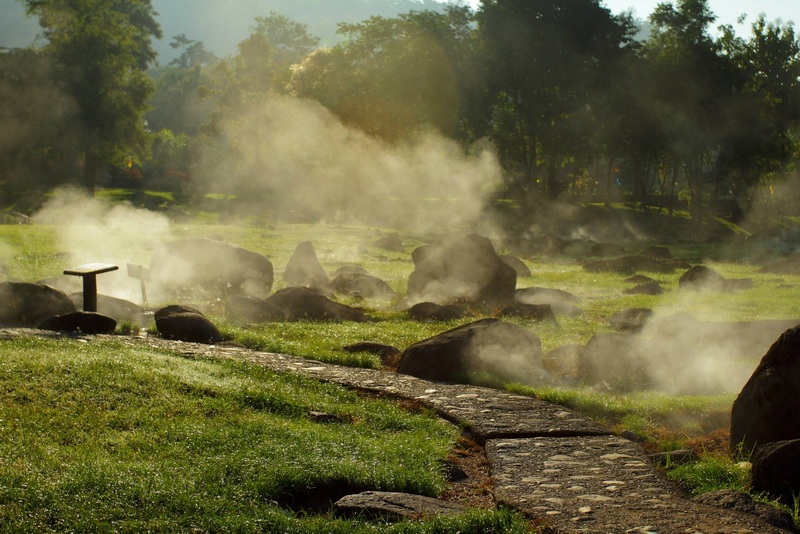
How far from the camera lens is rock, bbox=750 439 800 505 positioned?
587 centimetres

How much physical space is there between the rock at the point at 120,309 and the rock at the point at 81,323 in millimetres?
1554

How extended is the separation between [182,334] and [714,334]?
781 cm

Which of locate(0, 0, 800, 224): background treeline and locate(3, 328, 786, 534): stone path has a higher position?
locate(0, 0, 800, 224): background treeline

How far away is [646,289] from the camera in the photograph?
853 inches

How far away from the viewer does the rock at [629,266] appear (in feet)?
90.9

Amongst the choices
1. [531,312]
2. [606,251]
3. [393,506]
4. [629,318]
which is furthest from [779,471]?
[606,251]

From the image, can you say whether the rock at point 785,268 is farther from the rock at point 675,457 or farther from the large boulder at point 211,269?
the rock at point 675,457

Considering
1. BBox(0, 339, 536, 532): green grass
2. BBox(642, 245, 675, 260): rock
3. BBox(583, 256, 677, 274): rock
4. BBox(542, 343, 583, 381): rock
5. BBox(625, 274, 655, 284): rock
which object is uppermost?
BBox(642, 245, 675, 260): rock

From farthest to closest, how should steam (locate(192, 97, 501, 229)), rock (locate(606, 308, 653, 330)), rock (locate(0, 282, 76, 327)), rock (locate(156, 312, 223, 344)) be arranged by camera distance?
steam (locate(192, 97, 501, 229)) → rock (locate(606, 308, 653, 330)) → rock (locate(0, 282, 76, 327)) → rock (locate(156, 312, 223, 344))

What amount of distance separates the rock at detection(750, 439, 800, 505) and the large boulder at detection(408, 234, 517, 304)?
1273 centimetres

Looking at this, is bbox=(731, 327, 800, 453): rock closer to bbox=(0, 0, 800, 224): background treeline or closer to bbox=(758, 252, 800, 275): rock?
bbox=(758, 252, 800, 275): rock

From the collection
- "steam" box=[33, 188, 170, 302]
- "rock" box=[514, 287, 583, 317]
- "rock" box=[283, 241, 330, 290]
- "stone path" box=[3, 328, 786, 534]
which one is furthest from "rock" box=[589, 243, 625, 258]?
"stone path" box=[3, 328, 786, 534]

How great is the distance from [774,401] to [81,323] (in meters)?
9.51

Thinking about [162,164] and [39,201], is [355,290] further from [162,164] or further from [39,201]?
[162,164]
